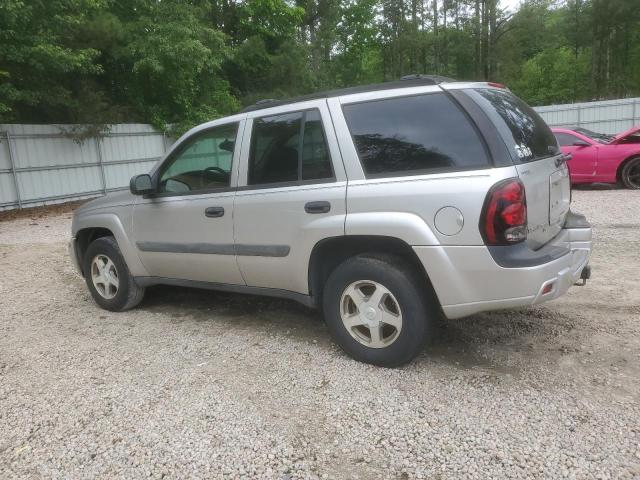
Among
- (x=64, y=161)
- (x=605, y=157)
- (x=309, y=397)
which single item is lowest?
(x=309, y=397)

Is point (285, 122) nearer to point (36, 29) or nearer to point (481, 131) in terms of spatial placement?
point (481, 131)

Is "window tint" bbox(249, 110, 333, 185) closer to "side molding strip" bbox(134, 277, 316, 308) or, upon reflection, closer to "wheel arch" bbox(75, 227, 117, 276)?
"side molding strip" bbox(134, 277, 316, 308)

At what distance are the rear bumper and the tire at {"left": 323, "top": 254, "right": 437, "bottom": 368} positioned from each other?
17 centimetres

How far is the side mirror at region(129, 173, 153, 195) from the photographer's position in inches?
168

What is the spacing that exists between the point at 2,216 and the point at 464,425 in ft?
46.0

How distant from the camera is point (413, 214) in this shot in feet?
9.88

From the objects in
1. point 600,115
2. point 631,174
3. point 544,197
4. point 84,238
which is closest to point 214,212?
point 84,238

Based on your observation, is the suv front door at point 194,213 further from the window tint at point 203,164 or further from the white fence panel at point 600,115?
the white fence panel at point 600,115

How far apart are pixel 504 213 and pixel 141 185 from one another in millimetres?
2919

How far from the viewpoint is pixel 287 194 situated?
3.56 meters

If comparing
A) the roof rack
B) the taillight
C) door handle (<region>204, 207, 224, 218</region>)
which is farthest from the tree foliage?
the taillight

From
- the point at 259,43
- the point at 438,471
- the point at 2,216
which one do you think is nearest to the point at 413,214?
the point at 438,471

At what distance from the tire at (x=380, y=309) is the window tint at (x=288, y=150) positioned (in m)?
0.69

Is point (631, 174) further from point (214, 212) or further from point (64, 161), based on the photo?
point (64, 161)
